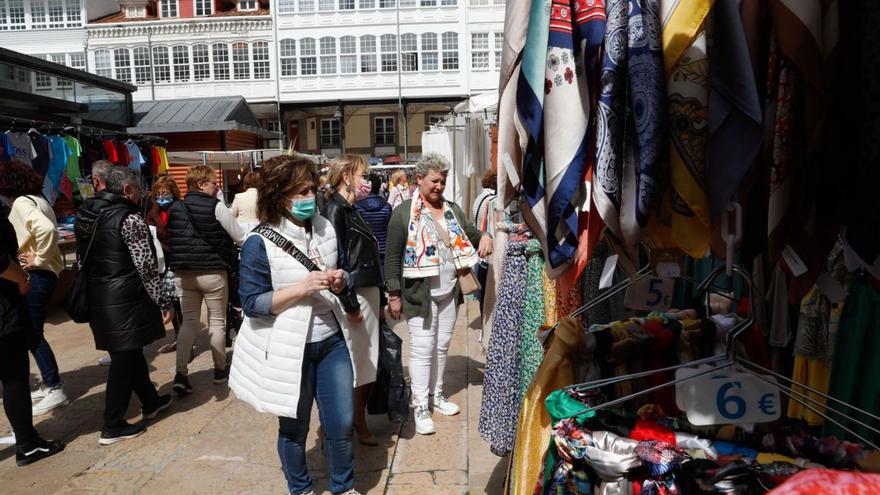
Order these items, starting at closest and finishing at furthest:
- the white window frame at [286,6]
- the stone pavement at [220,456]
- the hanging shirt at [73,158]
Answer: the stone pavement at [220,456] < the hanging shirt at [73,158] < the white window frame at [286,6]

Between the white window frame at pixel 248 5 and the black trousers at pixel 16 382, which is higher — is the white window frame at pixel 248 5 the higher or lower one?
the higher one

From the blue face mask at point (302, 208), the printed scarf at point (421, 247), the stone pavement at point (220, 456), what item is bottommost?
the stone pavement at point (220, 456)

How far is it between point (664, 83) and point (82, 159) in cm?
1079

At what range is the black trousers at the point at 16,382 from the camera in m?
3.71

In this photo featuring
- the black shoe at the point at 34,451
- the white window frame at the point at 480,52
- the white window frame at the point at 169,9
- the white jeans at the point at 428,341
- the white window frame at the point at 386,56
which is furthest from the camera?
the white window frame at the point at 169,9

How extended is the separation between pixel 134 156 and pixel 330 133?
29062mm

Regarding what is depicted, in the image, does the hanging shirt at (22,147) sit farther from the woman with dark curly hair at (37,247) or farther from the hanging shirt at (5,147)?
the woman with dark curly hair at (37,247)

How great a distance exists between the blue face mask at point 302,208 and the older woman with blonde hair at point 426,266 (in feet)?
3.85

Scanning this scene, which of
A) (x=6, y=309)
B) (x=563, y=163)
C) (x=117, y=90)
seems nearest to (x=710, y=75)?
(x=563, y=163)

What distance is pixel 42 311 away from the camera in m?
4.83

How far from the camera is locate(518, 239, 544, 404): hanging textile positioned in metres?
3.03

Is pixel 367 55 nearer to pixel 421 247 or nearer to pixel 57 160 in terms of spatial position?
pixel 57 160

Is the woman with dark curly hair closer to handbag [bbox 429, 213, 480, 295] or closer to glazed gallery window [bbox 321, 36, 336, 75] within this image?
handbag [bbox 429, 213, 480, 295]

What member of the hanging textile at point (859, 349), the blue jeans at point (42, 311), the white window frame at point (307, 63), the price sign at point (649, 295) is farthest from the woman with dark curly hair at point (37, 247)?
the white window frame at point (307, 63)
